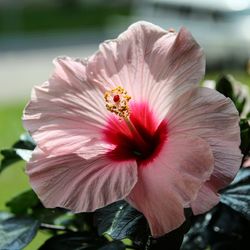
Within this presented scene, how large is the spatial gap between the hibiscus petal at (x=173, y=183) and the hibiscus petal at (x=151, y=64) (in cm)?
8

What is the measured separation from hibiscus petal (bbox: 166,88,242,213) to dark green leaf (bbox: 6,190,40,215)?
1.45ft

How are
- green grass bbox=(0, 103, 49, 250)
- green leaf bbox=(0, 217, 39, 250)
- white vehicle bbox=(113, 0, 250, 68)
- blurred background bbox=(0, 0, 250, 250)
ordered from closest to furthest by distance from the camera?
1. green leaf bbox=(0, 217, 39, 250)
2. green grass bbox=(0, 103, 49, 250)
3. blurred background bbox=(0, 0, 250, 250)
4. white vehicle bbox=(113, 0, 250, 68)

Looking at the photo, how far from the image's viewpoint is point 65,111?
35.5 inches

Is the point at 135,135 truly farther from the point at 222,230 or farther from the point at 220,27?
the point at 220,27

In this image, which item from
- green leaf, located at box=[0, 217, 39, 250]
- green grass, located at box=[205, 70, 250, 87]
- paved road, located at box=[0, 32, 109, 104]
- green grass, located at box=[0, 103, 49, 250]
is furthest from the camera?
paved road, located at box=[0, 32, 109, 104]

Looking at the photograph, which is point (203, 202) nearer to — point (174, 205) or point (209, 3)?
point (174, 205)

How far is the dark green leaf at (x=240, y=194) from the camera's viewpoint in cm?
94

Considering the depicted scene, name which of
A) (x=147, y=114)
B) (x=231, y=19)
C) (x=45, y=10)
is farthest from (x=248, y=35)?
(x=45, y=10)

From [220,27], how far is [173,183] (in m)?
7.72

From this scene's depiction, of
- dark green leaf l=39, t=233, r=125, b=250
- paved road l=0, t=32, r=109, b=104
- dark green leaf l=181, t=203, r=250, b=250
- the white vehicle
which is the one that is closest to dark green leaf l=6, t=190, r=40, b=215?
dark green leaf l=39, t=233, r=125, b=250

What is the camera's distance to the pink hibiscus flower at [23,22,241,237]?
2.64 feet

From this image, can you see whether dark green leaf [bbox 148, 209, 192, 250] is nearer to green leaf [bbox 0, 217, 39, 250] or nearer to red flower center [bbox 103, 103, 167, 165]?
red flower center [bbox 103, 103, 167, 165]

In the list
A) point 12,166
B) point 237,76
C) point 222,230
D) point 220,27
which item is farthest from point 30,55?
point 222,230

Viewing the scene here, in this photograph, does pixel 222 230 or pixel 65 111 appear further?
pixel 222 230
